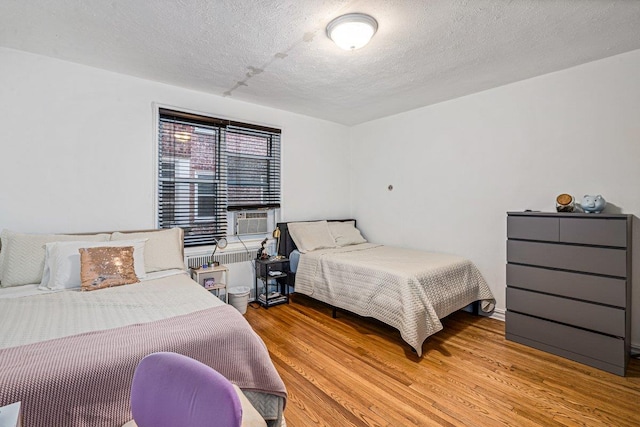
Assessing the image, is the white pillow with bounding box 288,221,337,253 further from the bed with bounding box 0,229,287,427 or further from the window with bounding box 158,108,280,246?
the bed with bounding box 0,229,287,427

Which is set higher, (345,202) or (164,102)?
(164,102)

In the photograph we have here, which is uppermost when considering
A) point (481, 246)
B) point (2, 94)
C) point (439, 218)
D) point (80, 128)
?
point (2, 94)

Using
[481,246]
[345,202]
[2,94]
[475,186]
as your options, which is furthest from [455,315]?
[2,94]

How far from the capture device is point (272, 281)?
408 centimetres

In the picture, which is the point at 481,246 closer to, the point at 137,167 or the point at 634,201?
the point at 634,201

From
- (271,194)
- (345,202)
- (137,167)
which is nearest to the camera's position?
(137,167)

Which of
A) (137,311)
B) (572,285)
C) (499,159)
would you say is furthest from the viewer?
(499,159)

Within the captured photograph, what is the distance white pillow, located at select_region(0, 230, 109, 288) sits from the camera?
2.21 metres

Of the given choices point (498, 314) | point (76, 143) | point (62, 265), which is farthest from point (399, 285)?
point (76, 143)

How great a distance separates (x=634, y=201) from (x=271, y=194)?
12.0 ft

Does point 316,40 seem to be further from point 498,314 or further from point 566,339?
point 498,314

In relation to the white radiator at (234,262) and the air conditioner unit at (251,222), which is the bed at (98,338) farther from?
the air conditioner unit at (251,222)

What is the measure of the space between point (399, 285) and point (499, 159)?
187 centimetres

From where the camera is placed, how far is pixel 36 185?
2.54m
